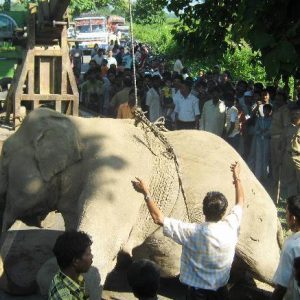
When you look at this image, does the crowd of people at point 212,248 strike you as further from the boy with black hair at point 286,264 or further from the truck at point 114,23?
the truck at point 114,23

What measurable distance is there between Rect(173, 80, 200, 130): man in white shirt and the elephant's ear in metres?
6.84

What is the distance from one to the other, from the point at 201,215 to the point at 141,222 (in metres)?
0.49

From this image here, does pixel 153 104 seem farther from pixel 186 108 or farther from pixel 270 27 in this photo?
pixel 270 27

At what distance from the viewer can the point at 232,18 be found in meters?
10.1

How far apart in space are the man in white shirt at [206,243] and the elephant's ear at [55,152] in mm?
1292

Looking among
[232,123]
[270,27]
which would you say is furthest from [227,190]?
[232,123]

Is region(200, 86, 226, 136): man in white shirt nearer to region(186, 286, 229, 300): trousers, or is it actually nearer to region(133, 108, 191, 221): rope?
region(133, 108, 191, 221): rope

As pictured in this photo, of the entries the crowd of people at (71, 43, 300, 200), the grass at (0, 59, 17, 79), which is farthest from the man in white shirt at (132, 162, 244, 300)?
the grass at (0, 59, 17, 79)

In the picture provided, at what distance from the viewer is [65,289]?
3680 mm

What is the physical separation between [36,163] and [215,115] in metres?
6.21

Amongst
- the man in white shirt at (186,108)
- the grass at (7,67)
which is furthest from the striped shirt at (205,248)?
the grass at (7,67)

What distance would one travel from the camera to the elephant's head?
579cm

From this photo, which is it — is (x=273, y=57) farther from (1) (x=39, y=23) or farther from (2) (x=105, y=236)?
(1) (x=39, y=23)

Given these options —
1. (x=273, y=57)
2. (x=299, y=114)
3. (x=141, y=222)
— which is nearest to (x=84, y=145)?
(x=141, y=222)
